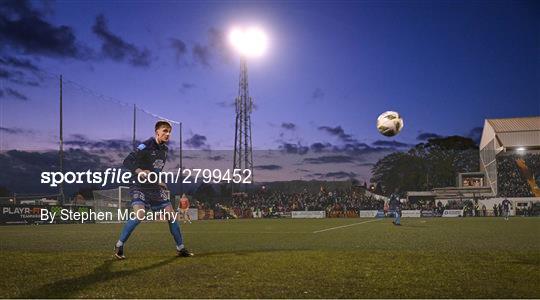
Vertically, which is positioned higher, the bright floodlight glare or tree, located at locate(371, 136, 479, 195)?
the bright floodlight glare

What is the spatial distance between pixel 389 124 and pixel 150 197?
9217 millimetres

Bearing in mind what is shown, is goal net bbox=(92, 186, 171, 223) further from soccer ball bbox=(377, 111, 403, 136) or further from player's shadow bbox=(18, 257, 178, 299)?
player's shadow bbox=(18, 257, 178, 299)

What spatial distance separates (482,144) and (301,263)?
70524 mm

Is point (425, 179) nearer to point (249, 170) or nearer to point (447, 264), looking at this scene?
point (249, 170)

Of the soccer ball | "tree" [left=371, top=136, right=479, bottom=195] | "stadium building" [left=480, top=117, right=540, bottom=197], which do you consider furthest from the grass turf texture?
"stadium building" [left=480, top=117, right=540, bottom=197]

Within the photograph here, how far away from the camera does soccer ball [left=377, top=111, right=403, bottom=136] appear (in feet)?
52.4

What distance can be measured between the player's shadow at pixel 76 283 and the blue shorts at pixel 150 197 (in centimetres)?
139

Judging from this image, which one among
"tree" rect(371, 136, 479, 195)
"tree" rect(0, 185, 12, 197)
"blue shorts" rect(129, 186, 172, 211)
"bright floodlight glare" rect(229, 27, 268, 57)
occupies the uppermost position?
"bright floodlight glare" rect(229, 27, 268, 57)

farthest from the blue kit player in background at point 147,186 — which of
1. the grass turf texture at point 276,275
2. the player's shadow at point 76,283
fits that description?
the player's shadow at point 76,283

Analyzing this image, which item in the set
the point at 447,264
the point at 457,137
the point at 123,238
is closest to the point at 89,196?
the point at 123,238

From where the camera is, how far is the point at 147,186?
930 centimetres

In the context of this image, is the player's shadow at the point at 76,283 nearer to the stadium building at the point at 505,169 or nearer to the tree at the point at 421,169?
the tree at the point at 421,169

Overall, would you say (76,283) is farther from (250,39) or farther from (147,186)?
(250,39)

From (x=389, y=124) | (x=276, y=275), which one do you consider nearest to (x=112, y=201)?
(x=389, y=124)
